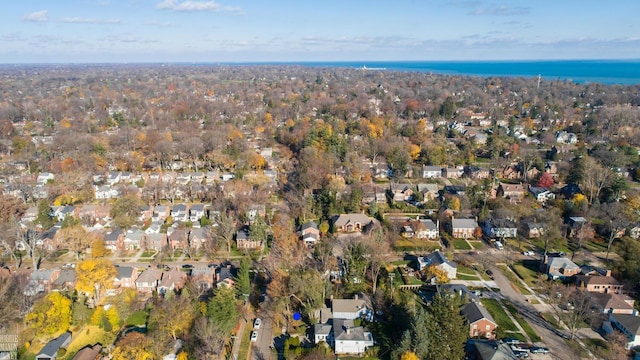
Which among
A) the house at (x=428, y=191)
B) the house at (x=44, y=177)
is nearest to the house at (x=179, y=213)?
the house at (x=44, y=177)

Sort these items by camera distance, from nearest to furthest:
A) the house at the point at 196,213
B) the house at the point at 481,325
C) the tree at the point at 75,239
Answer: the house at the point at 481,325, the tree at the point at 75,239, the house at the point at 196,213

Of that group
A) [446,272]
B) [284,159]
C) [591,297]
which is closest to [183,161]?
[284,159]

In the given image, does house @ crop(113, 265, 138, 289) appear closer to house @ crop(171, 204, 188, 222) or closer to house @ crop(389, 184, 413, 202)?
house @ crop(171, 204, 188, 222)

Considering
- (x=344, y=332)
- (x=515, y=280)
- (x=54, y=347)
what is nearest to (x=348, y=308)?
(x=344, y=332)

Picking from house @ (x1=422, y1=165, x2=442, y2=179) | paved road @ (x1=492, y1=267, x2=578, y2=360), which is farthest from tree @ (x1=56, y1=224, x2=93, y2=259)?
house @ (x1=422, y1=165, x2=442, y2=179)

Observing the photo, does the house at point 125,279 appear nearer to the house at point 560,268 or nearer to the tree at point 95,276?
the tree at point 95,276
